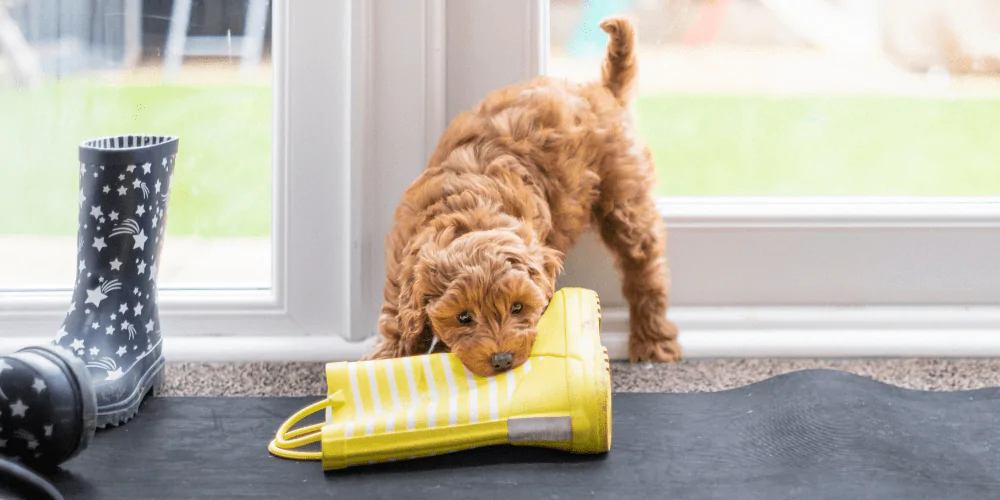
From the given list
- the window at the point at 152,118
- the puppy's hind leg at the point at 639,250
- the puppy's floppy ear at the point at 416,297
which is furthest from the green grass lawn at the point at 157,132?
the puppy's hind leg at the point at 639,250

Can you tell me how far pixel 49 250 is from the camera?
1705 millimetres

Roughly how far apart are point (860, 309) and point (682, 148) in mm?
443

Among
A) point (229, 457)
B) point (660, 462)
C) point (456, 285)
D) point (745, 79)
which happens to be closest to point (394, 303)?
point (456, 285)

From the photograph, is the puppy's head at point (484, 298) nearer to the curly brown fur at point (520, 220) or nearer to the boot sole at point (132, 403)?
the curly brown fur at point (520, 220)

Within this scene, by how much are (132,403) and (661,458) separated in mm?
735

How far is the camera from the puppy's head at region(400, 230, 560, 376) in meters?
1.19

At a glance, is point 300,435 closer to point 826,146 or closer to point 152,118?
point 152,118

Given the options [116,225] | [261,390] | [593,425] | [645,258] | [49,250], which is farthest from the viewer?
[49,250]

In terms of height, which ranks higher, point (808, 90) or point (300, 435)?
point (808, 90)

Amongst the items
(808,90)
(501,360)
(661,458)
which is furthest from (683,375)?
(808,90)

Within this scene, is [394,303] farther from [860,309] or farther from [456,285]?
[860,309]

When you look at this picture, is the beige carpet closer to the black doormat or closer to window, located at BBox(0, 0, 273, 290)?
the black doormat

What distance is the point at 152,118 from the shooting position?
168cm

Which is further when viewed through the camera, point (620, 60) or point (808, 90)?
point (808, 90)
